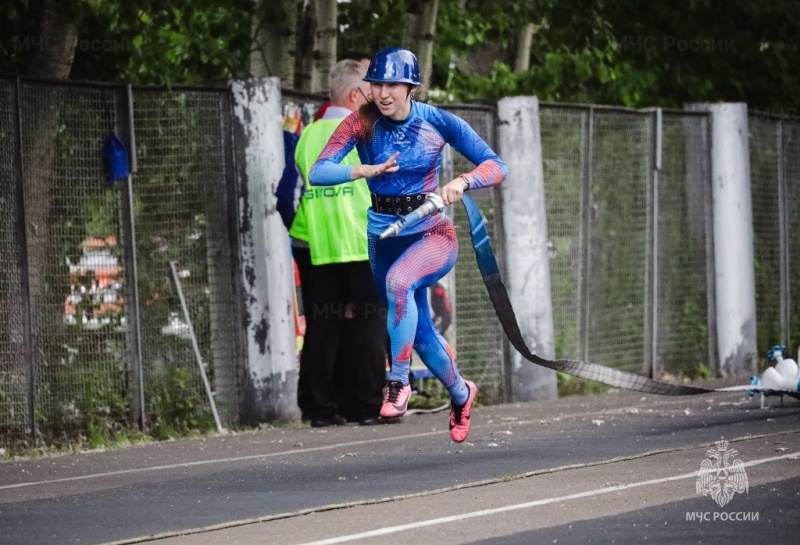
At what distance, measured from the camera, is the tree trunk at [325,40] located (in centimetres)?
1537

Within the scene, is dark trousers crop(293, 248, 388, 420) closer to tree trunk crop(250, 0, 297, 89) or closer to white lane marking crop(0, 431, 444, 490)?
white lane marking crop(0, 431, 444, 490)

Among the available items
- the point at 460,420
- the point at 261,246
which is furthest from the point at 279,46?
the point at 460,420

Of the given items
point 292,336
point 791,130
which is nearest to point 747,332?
point 791,130

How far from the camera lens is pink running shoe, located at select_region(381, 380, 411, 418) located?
914 centimetres

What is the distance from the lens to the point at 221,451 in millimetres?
11359

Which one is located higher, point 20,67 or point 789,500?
point 20,67

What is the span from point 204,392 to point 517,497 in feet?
17.6

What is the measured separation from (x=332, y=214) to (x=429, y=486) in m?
4.29

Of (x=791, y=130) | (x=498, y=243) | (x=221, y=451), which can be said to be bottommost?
(x=221, y=451)

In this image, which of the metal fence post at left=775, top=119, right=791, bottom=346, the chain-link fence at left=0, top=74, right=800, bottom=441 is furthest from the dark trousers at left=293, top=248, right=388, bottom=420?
the metal fence post at left=775, top=119, right=791, bottom=346

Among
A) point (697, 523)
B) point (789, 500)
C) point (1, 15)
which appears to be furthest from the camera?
point (1, 15)

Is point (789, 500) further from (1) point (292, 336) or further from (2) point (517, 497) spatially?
(1) point (292, 336)

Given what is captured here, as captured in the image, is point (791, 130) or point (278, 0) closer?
point (278, 0)

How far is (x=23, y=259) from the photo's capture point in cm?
1177
